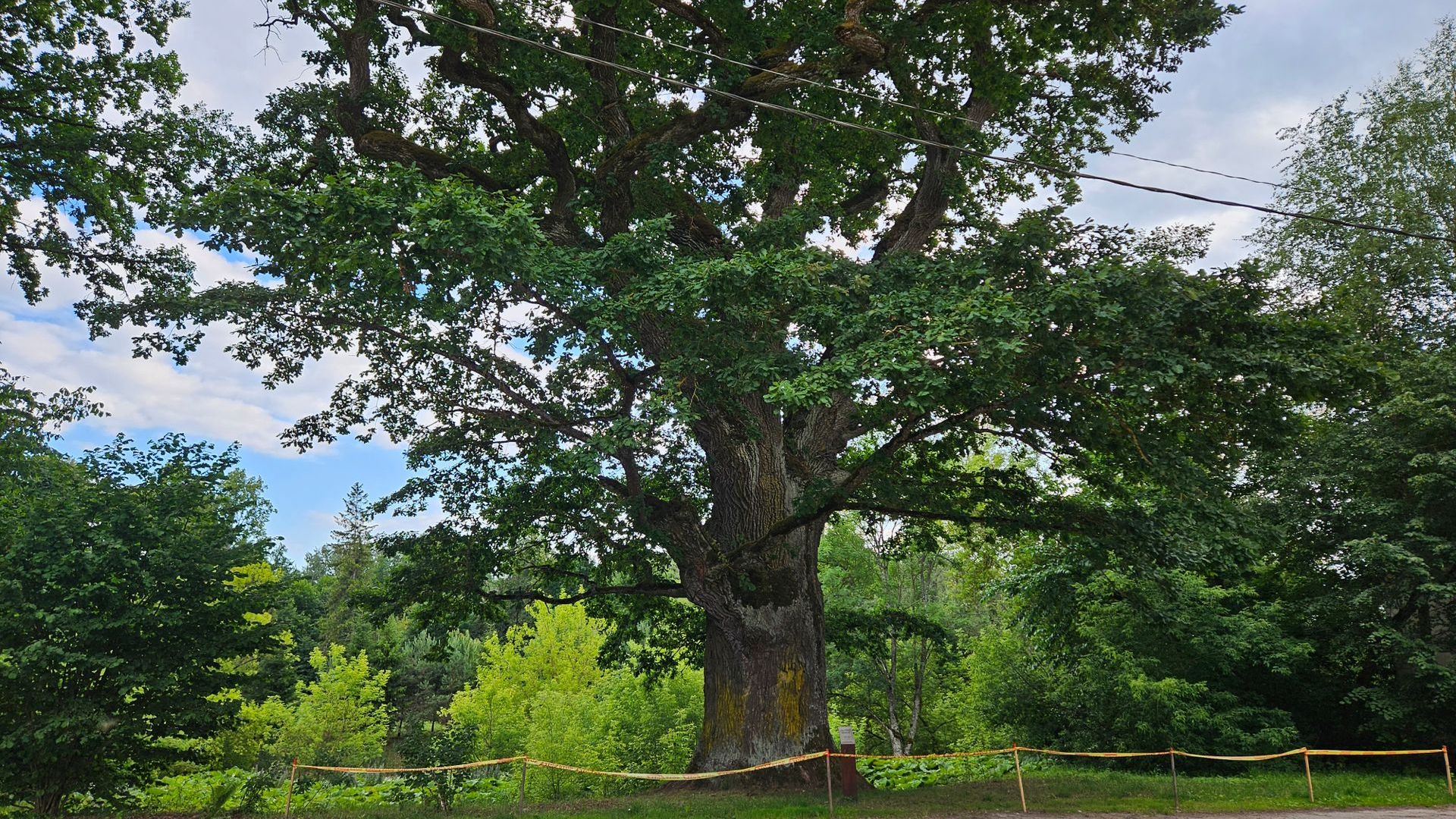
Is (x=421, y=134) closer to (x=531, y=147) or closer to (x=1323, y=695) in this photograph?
(x=531, y=147)

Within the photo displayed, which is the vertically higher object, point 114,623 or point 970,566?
point 970,566

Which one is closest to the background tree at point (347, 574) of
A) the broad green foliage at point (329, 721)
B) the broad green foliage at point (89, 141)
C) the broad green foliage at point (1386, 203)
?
the broad green foliage at point (329, 721)

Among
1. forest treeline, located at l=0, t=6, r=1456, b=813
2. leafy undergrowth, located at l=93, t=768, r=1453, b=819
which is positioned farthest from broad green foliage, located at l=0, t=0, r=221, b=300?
leafy undergrowth, located at l=93, t=768, r=1453, b=819

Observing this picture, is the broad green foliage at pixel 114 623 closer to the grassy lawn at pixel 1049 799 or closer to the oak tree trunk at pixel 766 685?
the grassy lawn at pixel 1049 799

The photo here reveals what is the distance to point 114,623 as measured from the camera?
31.2 ft

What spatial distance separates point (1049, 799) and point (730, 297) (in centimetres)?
832

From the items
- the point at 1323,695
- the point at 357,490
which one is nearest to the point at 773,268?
the point at 1323,695

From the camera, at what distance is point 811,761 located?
1148 cm

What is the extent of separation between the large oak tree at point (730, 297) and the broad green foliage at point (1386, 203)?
10.1m

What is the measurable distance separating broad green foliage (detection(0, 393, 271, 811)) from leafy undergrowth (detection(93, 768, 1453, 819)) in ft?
6.33

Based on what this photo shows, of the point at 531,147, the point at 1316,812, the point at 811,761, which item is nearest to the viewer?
the point at 1316,812

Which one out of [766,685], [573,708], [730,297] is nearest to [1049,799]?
[766,685]

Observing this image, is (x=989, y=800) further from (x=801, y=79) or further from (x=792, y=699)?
(x=801, y=79)

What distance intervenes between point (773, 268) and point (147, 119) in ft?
40.2
